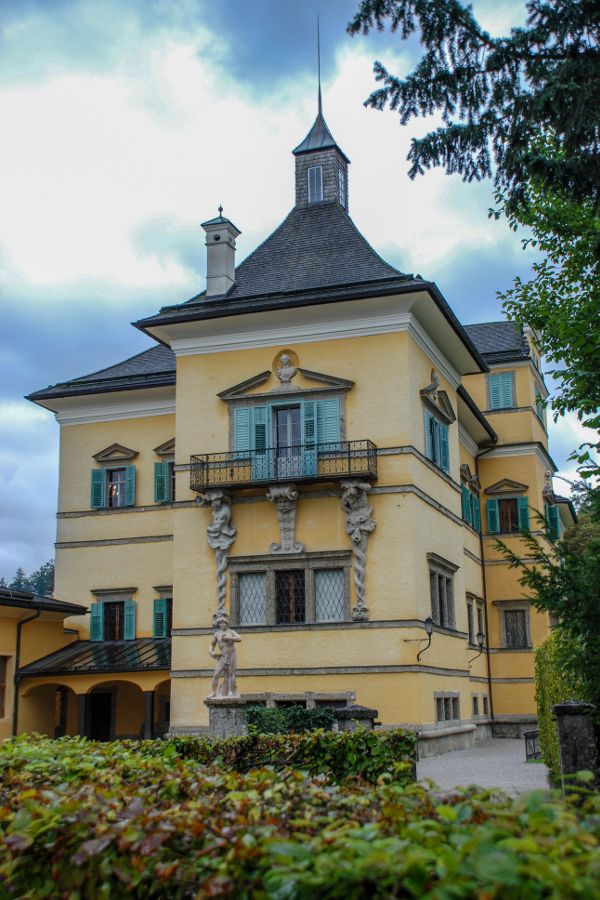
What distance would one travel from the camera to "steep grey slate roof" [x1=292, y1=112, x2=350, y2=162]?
33344mm

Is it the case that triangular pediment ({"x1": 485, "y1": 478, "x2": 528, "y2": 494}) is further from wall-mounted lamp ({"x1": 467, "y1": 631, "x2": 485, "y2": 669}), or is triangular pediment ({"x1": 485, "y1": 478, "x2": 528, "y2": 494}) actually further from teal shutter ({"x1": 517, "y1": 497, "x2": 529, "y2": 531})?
wall-mounted lamp ({"x1": 467, "y1": 631, "x2": 485, "y2": 669})

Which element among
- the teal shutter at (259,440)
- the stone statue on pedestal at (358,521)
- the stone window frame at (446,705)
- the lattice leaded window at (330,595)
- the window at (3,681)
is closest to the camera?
the stone statue on pedestal at (358,521)

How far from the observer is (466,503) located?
3550cm

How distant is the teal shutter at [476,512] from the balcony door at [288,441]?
457 inches

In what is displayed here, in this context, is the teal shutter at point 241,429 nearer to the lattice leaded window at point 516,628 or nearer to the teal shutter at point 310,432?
the teal shutter at point 310,432

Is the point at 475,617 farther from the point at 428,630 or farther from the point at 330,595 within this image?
the point at 330,595

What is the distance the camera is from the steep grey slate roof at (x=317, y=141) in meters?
33.3

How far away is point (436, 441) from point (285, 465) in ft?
17.8

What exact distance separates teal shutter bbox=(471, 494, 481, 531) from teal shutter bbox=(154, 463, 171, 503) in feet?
38.5

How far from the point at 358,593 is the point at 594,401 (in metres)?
10.8

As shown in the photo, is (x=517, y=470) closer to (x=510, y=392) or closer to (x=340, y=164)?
(x=510, y=392)

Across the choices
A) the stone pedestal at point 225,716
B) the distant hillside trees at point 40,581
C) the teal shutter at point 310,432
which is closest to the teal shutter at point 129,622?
the teal shutter at point 310,432

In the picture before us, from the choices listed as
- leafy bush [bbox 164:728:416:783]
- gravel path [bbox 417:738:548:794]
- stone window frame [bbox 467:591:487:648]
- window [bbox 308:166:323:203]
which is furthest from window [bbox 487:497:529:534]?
leafy bush [bbox 164:728:416:783]

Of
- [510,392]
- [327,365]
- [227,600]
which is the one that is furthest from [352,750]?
[510,392]
